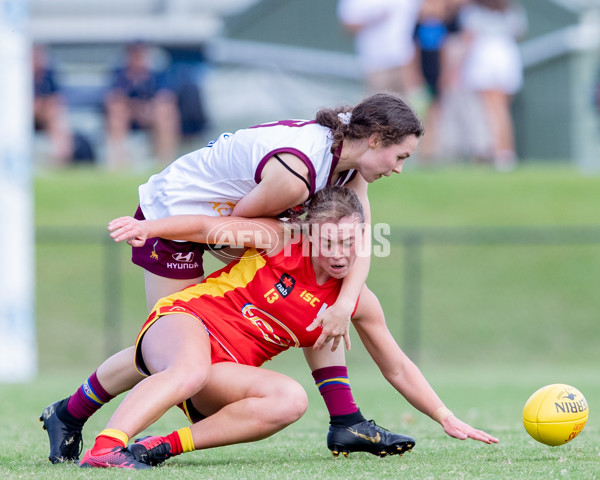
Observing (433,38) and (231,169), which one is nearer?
(231,169)

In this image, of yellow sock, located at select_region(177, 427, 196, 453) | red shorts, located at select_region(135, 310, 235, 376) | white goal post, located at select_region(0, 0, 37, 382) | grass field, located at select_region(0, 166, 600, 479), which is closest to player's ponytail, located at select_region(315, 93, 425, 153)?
red shorts, located at select_region(135, 310, 235, 376)

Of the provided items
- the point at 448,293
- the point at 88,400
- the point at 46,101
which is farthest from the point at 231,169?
the point at 46,101

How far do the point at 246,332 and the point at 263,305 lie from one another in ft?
0.47

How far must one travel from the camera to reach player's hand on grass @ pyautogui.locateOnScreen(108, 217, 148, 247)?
4145mm

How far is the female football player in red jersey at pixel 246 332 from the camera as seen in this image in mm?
4086

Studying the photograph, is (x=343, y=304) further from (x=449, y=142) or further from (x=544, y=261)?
(x=449, y=142)

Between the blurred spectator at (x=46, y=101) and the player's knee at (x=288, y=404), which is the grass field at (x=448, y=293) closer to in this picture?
the blurred spectator at (x=46, y=101)

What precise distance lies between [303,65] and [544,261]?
5.54 metres

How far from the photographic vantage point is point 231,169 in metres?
4.65

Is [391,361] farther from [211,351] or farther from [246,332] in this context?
[211,351]

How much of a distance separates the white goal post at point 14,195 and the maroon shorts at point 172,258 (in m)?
4.96

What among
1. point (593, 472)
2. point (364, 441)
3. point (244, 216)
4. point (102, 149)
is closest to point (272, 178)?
point (244, 216)

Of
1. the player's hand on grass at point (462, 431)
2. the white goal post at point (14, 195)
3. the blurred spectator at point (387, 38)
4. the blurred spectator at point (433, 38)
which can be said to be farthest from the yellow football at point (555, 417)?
the blurred spectator at point (433, 38)

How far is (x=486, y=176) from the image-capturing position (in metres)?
13.8
